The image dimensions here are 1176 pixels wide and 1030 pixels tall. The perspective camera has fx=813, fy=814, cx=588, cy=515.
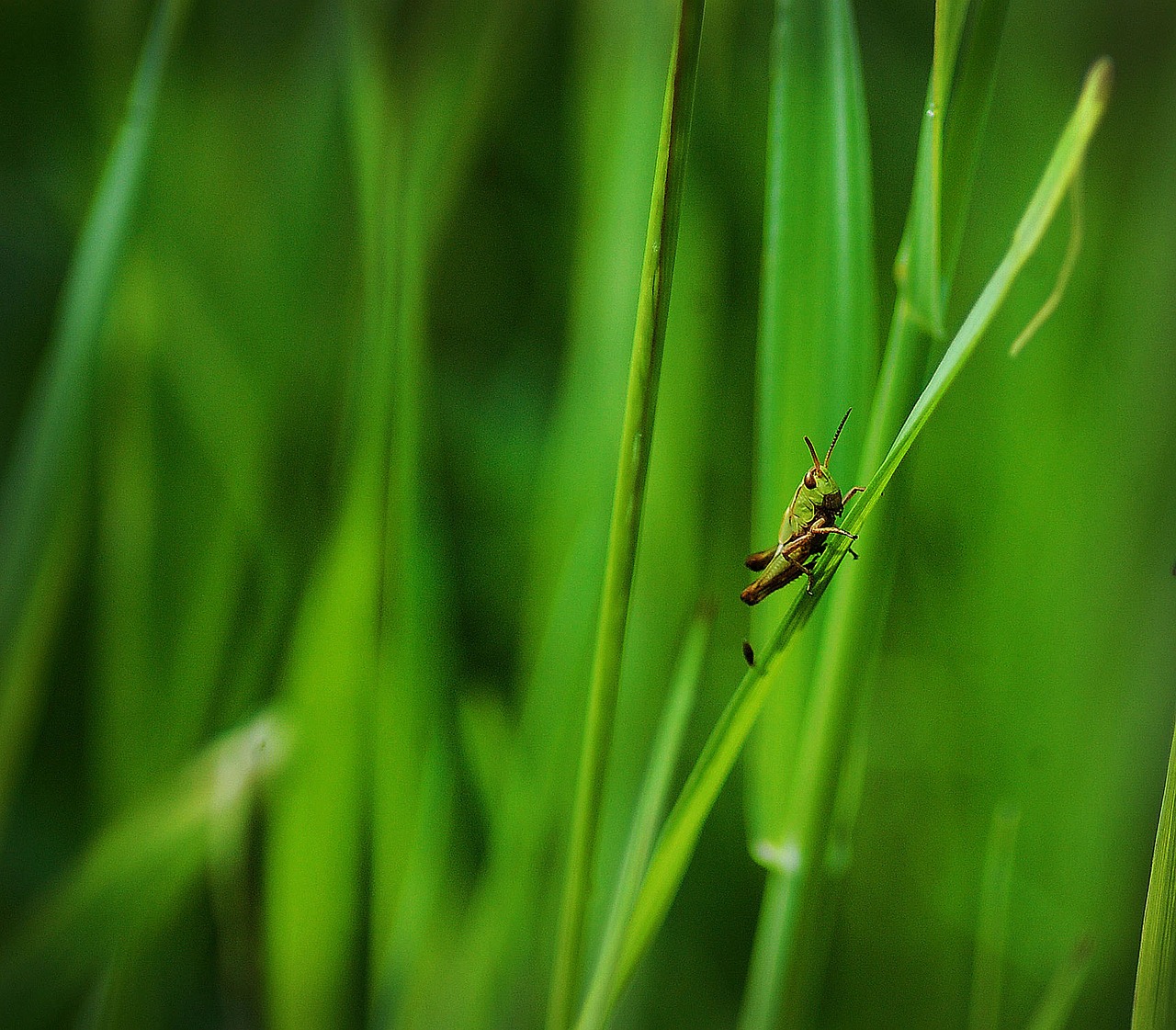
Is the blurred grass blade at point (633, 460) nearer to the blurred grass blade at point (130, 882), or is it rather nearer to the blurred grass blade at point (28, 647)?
the blurred grass blade at point (130, 882)

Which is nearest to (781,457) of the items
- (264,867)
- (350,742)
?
(350,742)

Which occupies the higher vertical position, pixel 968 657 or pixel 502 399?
pixel 502 399

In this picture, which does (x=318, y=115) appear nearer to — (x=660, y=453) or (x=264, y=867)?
(x=660, y=453)

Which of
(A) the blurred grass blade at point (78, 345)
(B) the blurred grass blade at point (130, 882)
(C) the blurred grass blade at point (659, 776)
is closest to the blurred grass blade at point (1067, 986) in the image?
(C) the blurred grass blade at point (659, 776)

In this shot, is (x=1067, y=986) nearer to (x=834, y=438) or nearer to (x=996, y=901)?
(x=996, y=901)

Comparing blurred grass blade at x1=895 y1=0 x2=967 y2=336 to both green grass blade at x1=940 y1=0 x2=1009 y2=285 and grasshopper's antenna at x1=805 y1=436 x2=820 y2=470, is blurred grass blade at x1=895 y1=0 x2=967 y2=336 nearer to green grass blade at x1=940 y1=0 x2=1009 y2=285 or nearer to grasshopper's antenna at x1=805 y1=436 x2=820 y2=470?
green grass blade at x1=940 y1=0 x2=1009 y2=285

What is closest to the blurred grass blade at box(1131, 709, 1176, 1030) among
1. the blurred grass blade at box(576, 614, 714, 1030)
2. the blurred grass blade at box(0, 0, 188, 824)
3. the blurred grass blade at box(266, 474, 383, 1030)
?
Result: the blurred grass blade at box(576, 614, 714, 1030)

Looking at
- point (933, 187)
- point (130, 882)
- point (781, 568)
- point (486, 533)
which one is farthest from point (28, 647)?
point (933, 187)
